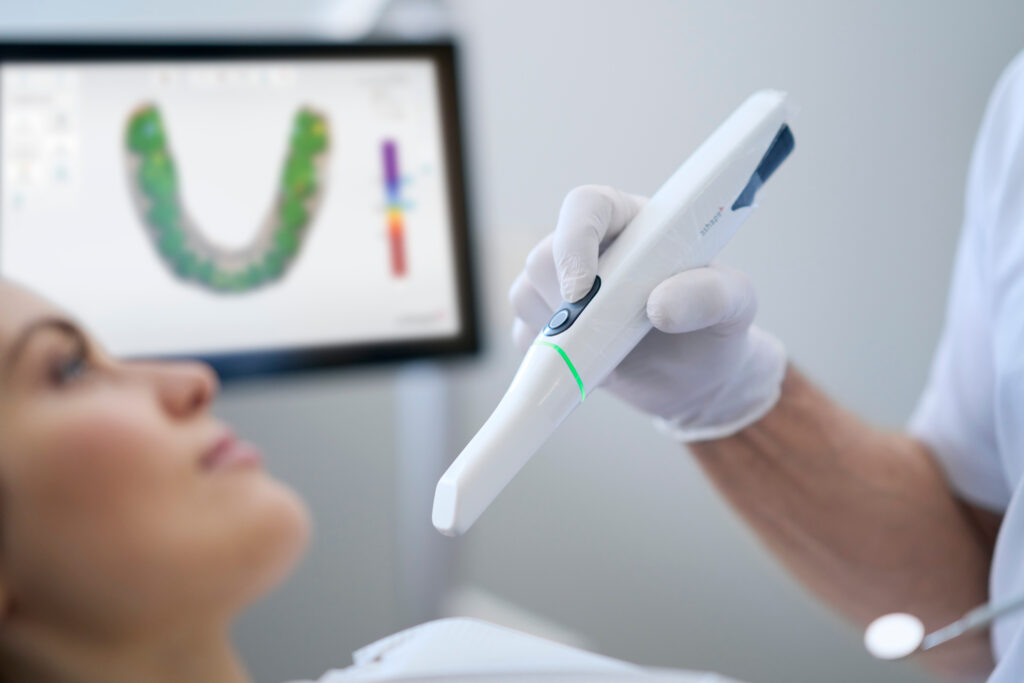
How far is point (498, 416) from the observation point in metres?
0.39

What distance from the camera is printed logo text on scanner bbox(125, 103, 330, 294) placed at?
2.94 ft

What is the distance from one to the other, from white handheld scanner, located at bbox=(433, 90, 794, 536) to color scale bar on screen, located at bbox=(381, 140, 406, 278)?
0.52 m

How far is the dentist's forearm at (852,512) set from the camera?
67 cm

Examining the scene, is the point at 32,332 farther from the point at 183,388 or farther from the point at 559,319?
the point at 559,319

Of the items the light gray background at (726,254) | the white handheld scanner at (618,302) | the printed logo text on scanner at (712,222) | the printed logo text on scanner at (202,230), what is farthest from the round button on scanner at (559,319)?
the printed logo text on scanner at (202,230)

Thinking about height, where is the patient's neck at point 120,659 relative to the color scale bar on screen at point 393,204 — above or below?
below

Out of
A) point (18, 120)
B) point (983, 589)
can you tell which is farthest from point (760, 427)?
point (18, 120)

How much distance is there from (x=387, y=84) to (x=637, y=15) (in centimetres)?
32

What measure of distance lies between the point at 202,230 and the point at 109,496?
1.71ft

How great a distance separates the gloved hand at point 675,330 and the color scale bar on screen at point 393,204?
0.40m

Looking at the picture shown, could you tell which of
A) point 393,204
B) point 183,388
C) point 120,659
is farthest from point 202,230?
point 120,659

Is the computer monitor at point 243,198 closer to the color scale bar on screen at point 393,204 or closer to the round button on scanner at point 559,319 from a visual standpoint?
the color scale bar on screen at point 393,204

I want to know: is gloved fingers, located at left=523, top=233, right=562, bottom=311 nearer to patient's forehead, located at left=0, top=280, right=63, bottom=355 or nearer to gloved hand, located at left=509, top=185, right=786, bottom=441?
gloved hand, located at left=509, top=185, right=786, bottom=441

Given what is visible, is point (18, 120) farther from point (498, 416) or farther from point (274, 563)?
point (498, 416)
